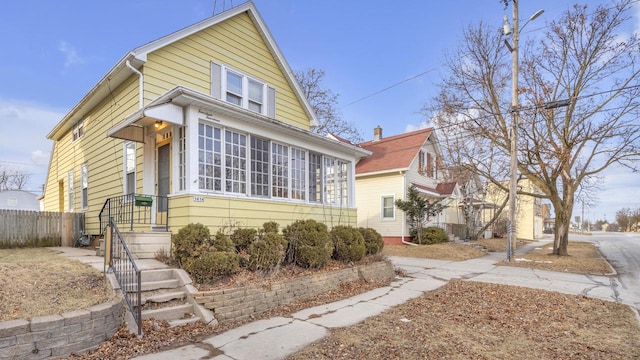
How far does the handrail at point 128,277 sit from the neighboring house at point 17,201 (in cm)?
1975

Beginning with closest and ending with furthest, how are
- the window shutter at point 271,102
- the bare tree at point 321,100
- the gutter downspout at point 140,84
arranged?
the gutter downspout at point 140,84, the window shutter at point 271,102, the bare tree at point 321,100

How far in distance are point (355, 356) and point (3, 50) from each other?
1947 cm

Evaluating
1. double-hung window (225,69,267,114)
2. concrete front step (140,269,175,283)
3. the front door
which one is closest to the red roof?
double-hung window (225,69,267,114)

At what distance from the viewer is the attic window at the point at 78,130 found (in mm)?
12786

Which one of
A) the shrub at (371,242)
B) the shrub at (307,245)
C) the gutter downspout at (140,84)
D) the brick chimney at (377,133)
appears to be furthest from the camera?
the brick chimney at (377,133)

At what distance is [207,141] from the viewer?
24.8 feet

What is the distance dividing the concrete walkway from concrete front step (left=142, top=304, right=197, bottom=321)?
0.80 m

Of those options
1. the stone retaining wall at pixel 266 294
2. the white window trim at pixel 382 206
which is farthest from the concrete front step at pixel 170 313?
the white window trim at pixel 382 206

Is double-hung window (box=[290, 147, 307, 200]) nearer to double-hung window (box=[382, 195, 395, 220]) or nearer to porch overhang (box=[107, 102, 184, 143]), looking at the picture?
porch overhang (box=[107, 102, 184, 143])

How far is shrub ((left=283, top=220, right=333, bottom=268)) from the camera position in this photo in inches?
309

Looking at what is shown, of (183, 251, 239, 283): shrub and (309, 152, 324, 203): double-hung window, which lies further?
(309, 152, 324, 203): double-hung window

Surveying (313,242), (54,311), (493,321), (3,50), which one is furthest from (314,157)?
(3,50)

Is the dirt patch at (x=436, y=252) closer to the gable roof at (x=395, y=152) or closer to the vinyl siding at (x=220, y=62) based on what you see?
the gable roof at (x=395, y=152)

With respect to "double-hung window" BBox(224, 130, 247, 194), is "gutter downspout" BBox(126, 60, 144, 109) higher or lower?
higher
